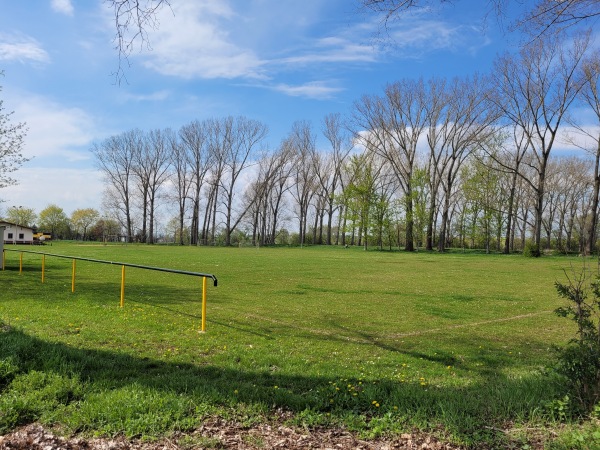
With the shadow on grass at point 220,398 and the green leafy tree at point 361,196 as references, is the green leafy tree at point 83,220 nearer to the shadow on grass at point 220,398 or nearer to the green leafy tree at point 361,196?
the green leafy tree at point 361,196

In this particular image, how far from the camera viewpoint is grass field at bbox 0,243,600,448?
12.4ft

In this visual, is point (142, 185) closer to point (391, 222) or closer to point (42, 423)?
point (391, 222)

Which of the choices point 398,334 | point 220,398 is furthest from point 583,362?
point 398,334

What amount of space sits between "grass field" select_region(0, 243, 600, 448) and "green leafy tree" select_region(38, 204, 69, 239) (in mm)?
101004

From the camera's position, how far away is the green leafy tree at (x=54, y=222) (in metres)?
102

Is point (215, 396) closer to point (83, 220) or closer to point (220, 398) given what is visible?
point (220, 398)

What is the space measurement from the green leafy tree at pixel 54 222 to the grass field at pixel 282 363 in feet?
331

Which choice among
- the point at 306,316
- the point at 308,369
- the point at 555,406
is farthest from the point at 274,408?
the point at 306,316

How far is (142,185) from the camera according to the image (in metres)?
80.6

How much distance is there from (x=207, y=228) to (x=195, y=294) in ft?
223

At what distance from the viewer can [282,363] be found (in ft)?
20.2

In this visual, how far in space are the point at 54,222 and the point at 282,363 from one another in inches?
4451

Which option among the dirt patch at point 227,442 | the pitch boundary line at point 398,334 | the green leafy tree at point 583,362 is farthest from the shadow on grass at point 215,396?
the pitch boundary line at point 398,334

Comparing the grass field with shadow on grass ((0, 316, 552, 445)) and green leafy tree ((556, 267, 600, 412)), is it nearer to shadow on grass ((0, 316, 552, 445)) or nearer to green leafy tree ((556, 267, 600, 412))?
shadow on grass ((0, 316, 552, 445))
